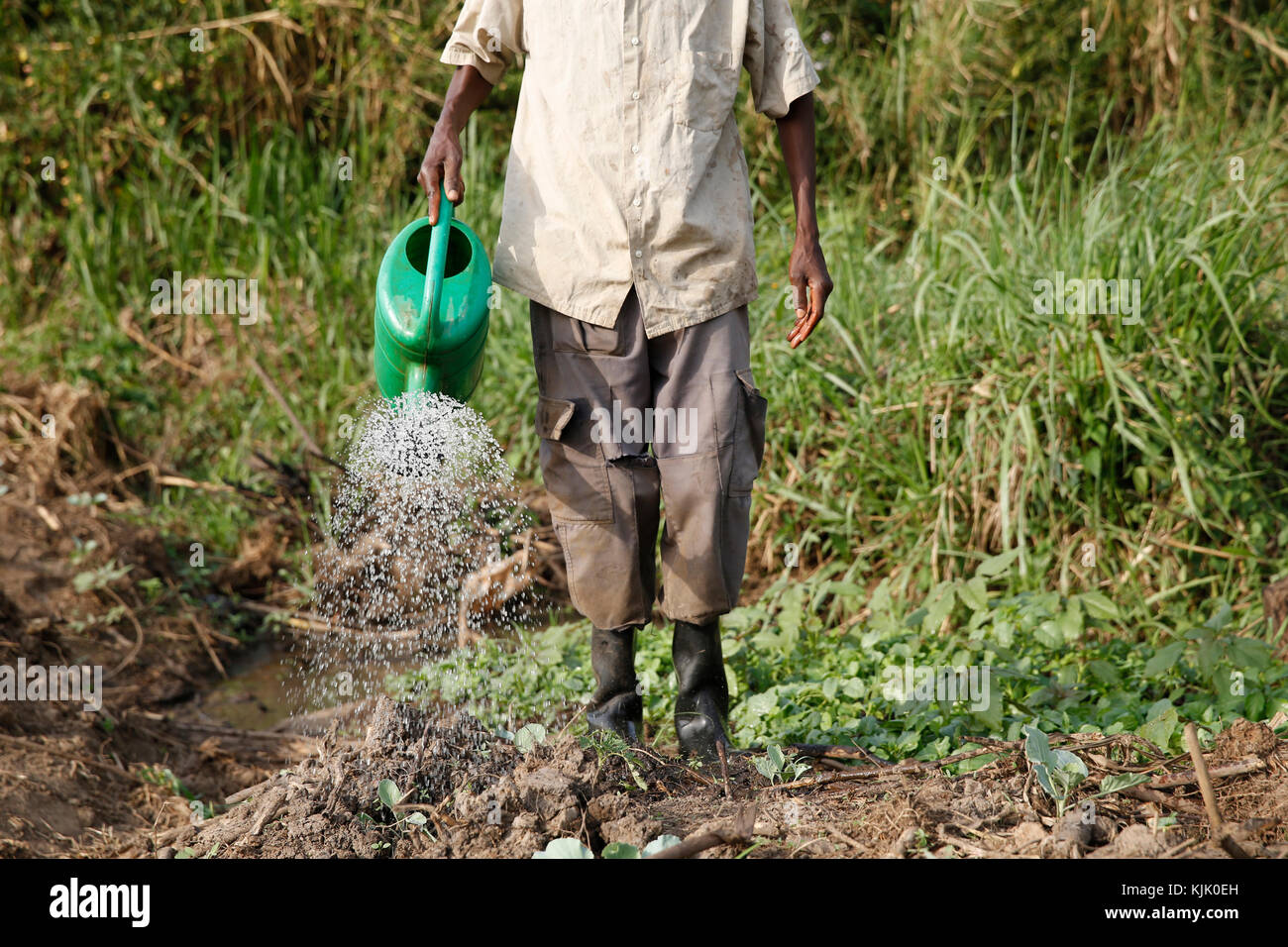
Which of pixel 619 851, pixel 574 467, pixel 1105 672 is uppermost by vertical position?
pixel 574 467

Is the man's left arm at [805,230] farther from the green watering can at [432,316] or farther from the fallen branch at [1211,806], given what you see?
the fallen branch at [1211,806]

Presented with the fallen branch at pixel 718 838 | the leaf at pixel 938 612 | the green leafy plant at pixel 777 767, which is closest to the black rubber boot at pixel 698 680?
the green leafy plant at pixel 777 767

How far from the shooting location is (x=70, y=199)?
583 centimetres

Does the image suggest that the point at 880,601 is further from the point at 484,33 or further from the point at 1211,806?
the point at 484,33

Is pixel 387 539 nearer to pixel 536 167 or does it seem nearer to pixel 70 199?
pixel 536 167

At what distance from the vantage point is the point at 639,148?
2.51 m

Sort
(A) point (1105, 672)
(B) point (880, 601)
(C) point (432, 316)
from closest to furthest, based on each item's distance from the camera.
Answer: (C) point (432, 316) < (A) point (1105, 672) < (B) point (880, 601)

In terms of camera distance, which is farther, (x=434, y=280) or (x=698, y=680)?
(x=698, y=680)

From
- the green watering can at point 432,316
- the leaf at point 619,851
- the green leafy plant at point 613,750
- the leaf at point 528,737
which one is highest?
the green watering can at point 432,316

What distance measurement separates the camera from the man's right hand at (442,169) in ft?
8.21

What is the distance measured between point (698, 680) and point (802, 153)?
1.21m

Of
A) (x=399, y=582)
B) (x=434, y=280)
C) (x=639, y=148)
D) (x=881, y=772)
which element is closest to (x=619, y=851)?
(x=881, y=772)

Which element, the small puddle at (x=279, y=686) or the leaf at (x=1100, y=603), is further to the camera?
the small puddle at (x=279, y=686)

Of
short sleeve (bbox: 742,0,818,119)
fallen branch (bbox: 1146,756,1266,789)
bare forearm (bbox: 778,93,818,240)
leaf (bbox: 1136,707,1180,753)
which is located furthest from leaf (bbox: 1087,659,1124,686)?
short sleeve (bbox: 742,0,818,119)
